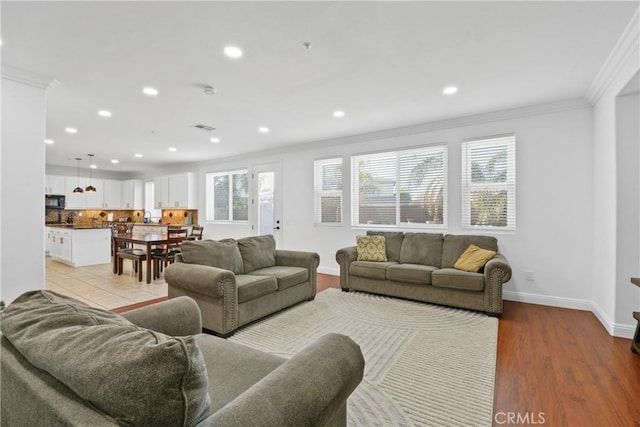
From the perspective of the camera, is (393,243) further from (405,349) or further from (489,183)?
(405,349)

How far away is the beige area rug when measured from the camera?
6.21ft

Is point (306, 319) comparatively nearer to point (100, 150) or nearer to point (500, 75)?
point (500, 75)

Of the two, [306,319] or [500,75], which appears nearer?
[500,75]

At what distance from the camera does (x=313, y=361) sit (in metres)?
1.14

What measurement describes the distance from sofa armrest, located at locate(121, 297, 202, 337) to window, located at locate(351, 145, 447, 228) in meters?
3.98

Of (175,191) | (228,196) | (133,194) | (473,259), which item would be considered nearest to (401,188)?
(473,259)

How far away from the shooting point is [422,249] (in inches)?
177

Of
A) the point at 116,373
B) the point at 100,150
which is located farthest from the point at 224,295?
the point at 100,150

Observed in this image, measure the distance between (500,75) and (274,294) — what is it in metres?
3.39

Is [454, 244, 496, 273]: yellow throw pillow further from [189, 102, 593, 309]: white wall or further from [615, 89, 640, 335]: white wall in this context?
[615, 89, 640, 335]: white wall

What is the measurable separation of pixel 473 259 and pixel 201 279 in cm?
323

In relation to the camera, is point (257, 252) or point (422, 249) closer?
point (257, 252)

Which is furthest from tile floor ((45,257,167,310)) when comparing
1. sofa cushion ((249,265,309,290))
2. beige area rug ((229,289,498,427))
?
beige area rug ((229,289,498,427))

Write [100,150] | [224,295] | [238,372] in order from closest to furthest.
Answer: [238,372] → [224,295] → [100,150]
